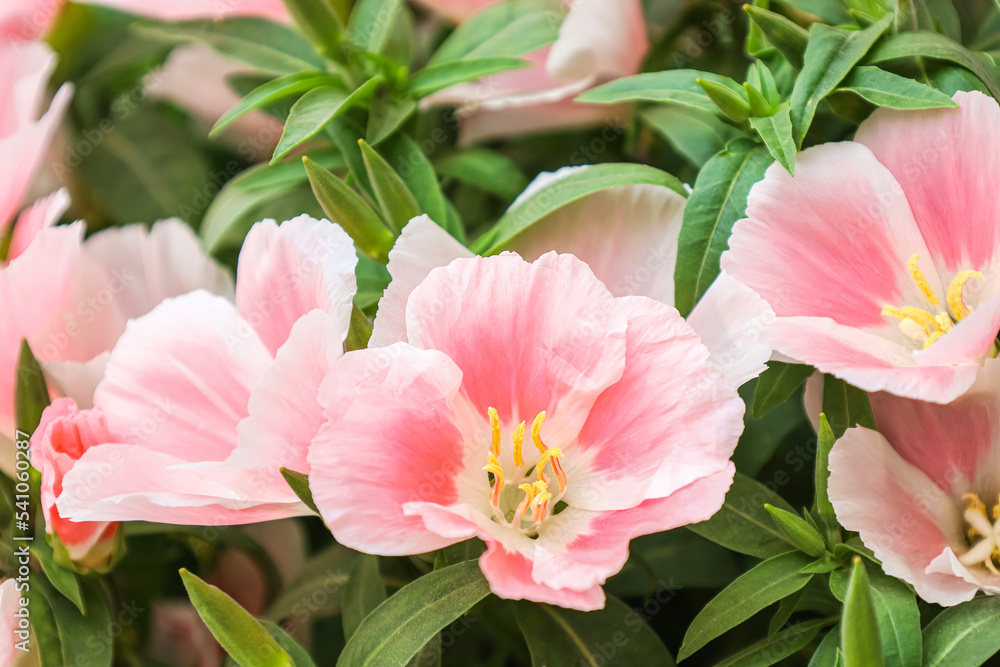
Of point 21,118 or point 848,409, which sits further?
point 21,118

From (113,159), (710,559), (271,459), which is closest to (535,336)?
(271,459)

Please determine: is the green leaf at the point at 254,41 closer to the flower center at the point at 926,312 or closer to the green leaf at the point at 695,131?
the green leaf at the point at 695,131

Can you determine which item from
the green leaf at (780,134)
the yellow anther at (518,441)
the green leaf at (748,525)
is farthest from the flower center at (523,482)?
the green leaf at (780,134)

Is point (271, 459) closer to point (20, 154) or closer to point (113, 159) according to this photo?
point (20, 154)

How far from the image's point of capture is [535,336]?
0.57m

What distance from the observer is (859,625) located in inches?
19.2

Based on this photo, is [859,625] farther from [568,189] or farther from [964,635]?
[568,189]

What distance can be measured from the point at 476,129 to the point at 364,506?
0.47 metres

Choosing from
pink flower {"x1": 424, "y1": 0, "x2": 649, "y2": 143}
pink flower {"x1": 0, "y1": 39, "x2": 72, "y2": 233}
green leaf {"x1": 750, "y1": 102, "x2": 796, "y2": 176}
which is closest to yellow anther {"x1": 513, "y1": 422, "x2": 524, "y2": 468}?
green leaf {"x1": 750, "y1": 102, "x2": 796, "y2": 176}

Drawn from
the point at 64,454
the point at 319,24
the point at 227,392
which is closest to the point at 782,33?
the point at 319,24

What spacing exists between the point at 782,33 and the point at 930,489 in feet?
1.08

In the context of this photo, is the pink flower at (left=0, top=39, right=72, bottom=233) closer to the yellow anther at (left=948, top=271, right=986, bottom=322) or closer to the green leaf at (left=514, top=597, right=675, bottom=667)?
the green leaf at (left=514, top=597, right=675, bottom=667)

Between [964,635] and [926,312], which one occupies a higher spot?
[926,312]

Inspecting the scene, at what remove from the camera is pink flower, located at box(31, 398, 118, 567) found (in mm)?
628
